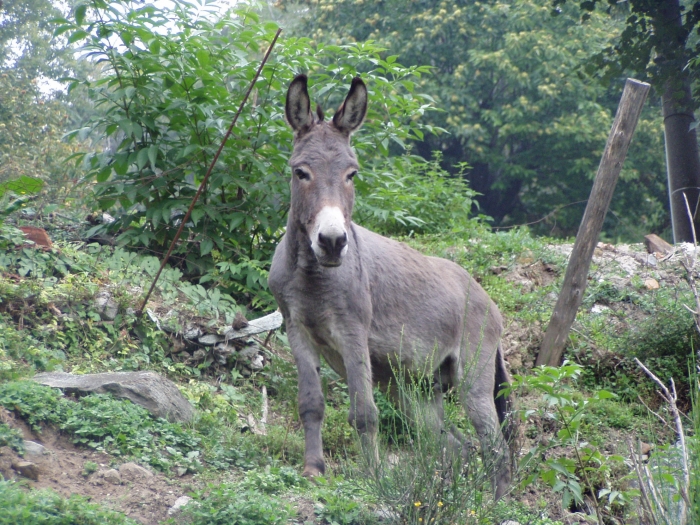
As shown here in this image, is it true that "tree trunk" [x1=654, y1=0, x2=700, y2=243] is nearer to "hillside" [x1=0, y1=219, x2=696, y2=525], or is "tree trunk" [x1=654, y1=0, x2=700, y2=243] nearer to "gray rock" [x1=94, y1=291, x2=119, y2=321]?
"hillside" [x1=0, y1=219, x2=696, y2=525]

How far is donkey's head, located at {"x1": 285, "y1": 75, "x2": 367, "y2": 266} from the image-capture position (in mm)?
4246

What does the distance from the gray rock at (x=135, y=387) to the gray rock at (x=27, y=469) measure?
3.70 feet

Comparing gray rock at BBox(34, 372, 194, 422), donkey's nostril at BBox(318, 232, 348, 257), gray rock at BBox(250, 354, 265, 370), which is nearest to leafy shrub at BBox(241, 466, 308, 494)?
gray rock at BBox(34, 372, 194, 422)

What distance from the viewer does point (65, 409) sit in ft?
14.7

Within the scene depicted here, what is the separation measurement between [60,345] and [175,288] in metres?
1.43

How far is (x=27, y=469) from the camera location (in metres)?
3.69

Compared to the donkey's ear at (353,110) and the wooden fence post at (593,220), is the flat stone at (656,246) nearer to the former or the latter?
the wooden fence post at (593,220)

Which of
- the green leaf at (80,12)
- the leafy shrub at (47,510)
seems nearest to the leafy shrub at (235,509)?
the leafy shrub at (47,510)

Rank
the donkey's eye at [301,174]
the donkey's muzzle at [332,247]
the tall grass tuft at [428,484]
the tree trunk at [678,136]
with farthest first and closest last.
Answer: the tree trunk at [678,136], the donkey's eye at [301,174], the donkey's muzzle at [332,247], the tall grass tuft at [428,484]

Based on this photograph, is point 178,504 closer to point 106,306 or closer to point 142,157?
point 106,306

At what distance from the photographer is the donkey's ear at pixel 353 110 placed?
4941 mm

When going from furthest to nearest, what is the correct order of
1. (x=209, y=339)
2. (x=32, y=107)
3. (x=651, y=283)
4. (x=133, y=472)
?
1. (x=32, y=107)
2. (x=651, y=283)
3. (x=209, y=339)
4. (x=133, y=472)

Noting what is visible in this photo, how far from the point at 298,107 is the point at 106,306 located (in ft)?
9.53

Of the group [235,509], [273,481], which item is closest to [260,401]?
[273,481]
